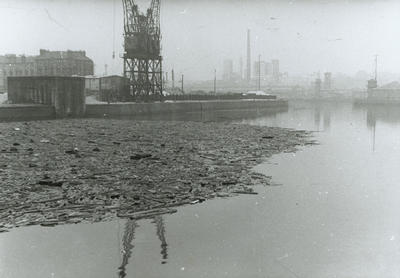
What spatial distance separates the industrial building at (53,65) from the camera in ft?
358

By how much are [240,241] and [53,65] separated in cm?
11023

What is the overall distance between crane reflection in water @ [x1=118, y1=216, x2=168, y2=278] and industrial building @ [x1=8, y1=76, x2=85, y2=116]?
111 ft

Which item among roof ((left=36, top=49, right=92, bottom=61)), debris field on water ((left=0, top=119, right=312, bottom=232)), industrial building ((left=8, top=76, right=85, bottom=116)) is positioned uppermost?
roof ((left=36, top=49, right=92, bottom=61))

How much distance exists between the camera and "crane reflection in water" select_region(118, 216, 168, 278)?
7.17 m

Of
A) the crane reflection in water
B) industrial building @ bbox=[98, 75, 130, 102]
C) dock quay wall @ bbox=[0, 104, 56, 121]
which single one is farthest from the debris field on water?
industrial building @ bbox=[98, 75, 130, 102]

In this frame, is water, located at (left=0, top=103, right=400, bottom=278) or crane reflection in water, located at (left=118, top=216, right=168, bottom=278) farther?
crane reflection in water, located at (left=118, top=216, right=168, bottom=278)

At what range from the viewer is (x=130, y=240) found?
326 inches

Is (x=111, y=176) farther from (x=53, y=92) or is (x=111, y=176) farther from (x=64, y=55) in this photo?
(x=64, y=55)

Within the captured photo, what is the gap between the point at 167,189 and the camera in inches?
469

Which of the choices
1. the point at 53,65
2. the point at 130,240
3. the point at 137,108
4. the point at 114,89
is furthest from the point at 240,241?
the point at 53,65

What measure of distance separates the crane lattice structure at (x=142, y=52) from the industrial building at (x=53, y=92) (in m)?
20.8

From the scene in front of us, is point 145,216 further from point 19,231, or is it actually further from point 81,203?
point 19,231

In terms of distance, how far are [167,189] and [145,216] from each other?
2323mm

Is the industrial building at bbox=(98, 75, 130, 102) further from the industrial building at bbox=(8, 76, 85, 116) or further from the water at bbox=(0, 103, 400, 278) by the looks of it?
the water at bbox=(0, 103, 400, 278)
